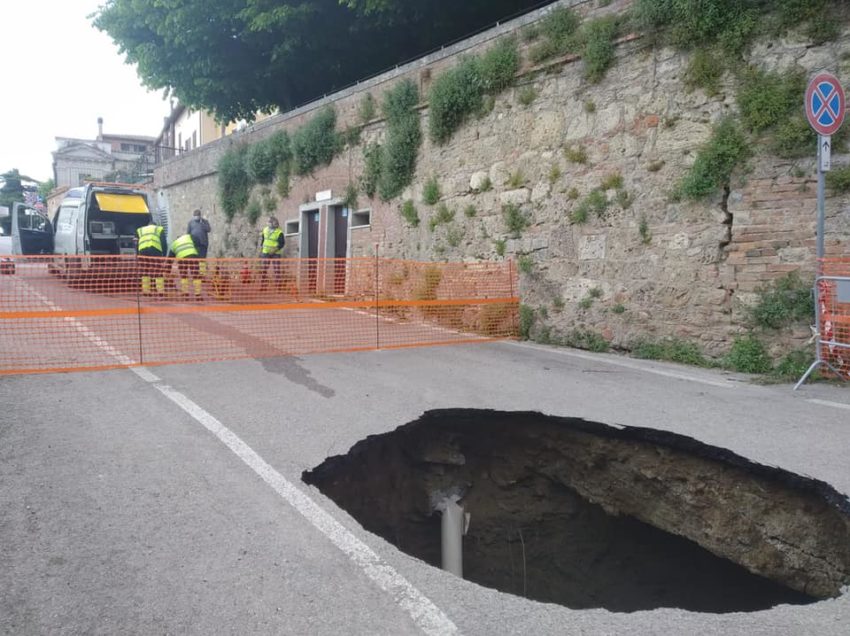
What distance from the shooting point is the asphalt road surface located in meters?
2.74

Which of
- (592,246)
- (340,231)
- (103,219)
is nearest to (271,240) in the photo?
(340,231)

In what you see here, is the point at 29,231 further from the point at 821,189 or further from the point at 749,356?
the point at 821,189

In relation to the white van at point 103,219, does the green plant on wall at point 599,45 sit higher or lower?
higher

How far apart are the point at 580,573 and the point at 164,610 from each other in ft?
13.8

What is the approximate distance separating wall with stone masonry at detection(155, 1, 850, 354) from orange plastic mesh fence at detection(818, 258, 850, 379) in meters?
0.24

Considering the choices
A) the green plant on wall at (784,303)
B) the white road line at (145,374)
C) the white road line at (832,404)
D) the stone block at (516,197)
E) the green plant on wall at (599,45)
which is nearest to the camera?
the white road line at (832,404)

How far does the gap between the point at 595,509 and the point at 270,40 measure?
18.8 metres

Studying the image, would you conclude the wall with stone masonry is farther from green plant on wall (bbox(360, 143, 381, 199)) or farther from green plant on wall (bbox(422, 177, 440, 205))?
green plant on wall (bbox(360, 143, 381, 199))

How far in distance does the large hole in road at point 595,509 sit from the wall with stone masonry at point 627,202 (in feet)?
11.8

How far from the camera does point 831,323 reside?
7266mm

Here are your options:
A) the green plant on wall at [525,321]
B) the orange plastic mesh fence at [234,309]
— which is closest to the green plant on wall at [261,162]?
the orange plastic mesh fence at [234,309]

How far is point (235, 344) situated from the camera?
360 inches

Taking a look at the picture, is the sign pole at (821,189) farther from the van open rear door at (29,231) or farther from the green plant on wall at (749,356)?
the van open rear door at (29,231)

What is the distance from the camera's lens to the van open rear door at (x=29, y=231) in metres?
20.3
